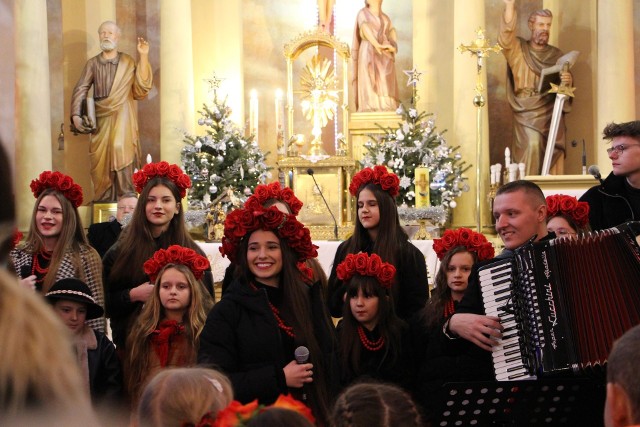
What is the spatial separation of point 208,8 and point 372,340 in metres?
11.9

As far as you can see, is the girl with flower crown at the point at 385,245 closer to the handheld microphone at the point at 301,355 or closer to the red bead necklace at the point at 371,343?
the red bead necklace at the point at 371,343

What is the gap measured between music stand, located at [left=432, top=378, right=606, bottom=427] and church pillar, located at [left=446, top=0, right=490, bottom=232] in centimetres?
1120

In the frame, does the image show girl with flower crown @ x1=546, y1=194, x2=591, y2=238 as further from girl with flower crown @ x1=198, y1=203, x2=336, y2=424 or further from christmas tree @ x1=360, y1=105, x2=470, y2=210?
christmas tree @ x1=360, y1=105, x2=470, y2=210

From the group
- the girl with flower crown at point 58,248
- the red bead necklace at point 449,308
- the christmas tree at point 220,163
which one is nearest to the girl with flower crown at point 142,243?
the girl with flower crown at point 58,248

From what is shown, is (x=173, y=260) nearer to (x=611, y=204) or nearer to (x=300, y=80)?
(x=611, y=204)

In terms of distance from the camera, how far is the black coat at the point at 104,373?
17.6 feet

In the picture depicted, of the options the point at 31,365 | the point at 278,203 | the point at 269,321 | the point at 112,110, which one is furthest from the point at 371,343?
the point at 112,110

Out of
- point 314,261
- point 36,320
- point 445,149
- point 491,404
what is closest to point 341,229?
point 445,149

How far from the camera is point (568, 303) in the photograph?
381cm

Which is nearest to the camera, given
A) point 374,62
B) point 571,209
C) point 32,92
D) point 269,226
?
point 269,226

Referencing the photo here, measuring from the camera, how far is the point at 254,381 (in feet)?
14.5

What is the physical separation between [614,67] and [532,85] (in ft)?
4.03

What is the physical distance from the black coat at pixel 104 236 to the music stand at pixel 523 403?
4.12 metres

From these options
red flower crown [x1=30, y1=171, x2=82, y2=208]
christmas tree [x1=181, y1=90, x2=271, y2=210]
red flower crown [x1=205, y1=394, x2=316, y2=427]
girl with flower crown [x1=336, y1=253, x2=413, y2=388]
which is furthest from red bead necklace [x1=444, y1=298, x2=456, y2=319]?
christmas tree [x1=181, y1=90, x2=271, y2=210]
